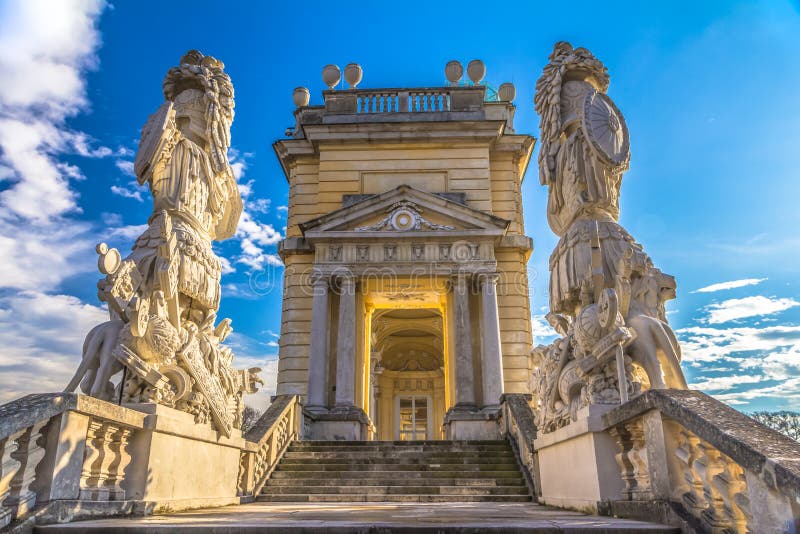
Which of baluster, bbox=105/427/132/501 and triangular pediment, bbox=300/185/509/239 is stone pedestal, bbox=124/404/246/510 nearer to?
baluster, bbox=105/427/132/501

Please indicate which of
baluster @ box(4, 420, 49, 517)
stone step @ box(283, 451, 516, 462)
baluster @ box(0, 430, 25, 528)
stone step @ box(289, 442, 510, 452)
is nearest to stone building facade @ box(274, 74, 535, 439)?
stone step @ box(289, 442, 510, 452)

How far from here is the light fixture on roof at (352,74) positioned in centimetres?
1934

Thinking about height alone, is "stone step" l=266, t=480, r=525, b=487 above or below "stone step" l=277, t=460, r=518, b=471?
below

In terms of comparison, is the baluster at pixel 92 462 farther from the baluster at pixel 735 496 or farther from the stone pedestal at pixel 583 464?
the baluster at pixel 735 496

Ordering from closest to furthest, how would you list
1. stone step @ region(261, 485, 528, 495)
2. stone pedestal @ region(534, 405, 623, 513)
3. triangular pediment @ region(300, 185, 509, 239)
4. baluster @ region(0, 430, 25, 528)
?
1. baluster @ region(0, 430, 25, 528)
2. stone pedestal @ region(534, 405, 623, 513)
3. stone step @ region(261, 485, 528, 495)
4. triangular pediment @ region(300, 185, 509, 239)

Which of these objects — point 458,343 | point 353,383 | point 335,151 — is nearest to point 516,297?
point 458,343

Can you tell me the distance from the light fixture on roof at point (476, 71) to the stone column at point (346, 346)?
873cm

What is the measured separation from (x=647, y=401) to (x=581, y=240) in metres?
2.18

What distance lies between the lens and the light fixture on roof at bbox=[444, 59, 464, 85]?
1928cm

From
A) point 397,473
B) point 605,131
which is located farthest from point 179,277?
point 397,473

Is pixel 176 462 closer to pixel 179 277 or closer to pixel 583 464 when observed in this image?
pixel 179 277

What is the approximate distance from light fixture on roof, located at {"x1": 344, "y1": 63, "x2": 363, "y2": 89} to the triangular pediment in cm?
543

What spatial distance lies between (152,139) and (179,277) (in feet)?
5.08

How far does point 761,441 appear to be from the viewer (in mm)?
2936
